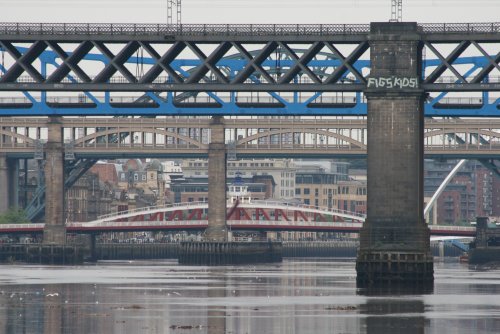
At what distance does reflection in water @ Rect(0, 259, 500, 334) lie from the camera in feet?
220

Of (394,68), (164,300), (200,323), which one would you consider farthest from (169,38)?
(200,323)

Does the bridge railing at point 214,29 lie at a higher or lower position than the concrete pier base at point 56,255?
higher

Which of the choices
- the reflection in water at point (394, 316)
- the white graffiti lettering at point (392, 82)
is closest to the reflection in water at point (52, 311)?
the reflection in water at point (394, 316)

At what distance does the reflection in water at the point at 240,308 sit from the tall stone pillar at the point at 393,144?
366 cm

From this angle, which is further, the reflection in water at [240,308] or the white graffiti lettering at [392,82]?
the white graffiti lettering at [392,82]

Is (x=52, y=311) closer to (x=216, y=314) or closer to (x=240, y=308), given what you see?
(x=216, y=314)

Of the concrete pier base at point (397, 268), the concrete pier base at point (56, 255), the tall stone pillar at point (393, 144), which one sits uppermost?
the tall stone pillar at point (393, 144)

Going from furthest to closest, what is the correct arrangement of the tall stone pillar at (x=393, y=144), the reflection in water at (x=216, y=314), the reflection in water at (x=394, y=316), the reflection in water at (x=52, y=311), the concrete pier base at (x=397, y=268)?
1. the tall stone pillar at (x=393, y=144)
2. the concrete pier base at (x=397, y=268)
3. the reflection in water at (x=394, y=316)
4. the reflection in water at (x=52, y=311)
5. the reflection in water at (x=216, y=314)

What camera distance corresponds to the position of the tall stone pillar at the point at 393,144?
98.2 meters

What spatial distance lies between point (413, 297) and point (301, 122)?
113 m

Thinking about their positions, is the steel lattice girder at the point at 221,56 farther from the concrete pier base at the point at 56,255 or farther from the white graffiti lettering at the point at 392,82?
the concrete pier base at the point at 56,255

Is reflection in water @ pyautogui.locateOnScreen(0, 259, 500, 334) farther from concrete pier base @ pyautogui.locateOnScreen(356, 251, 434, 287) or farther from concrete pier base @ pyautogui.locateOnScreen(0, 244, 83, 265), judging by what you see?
concrete pier base @ pyautogui.locateOnScreen(0, 244, 83, 265)

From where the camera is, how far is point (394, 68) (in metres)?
98.6

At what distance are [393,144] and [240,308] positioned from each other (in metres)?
23.1
